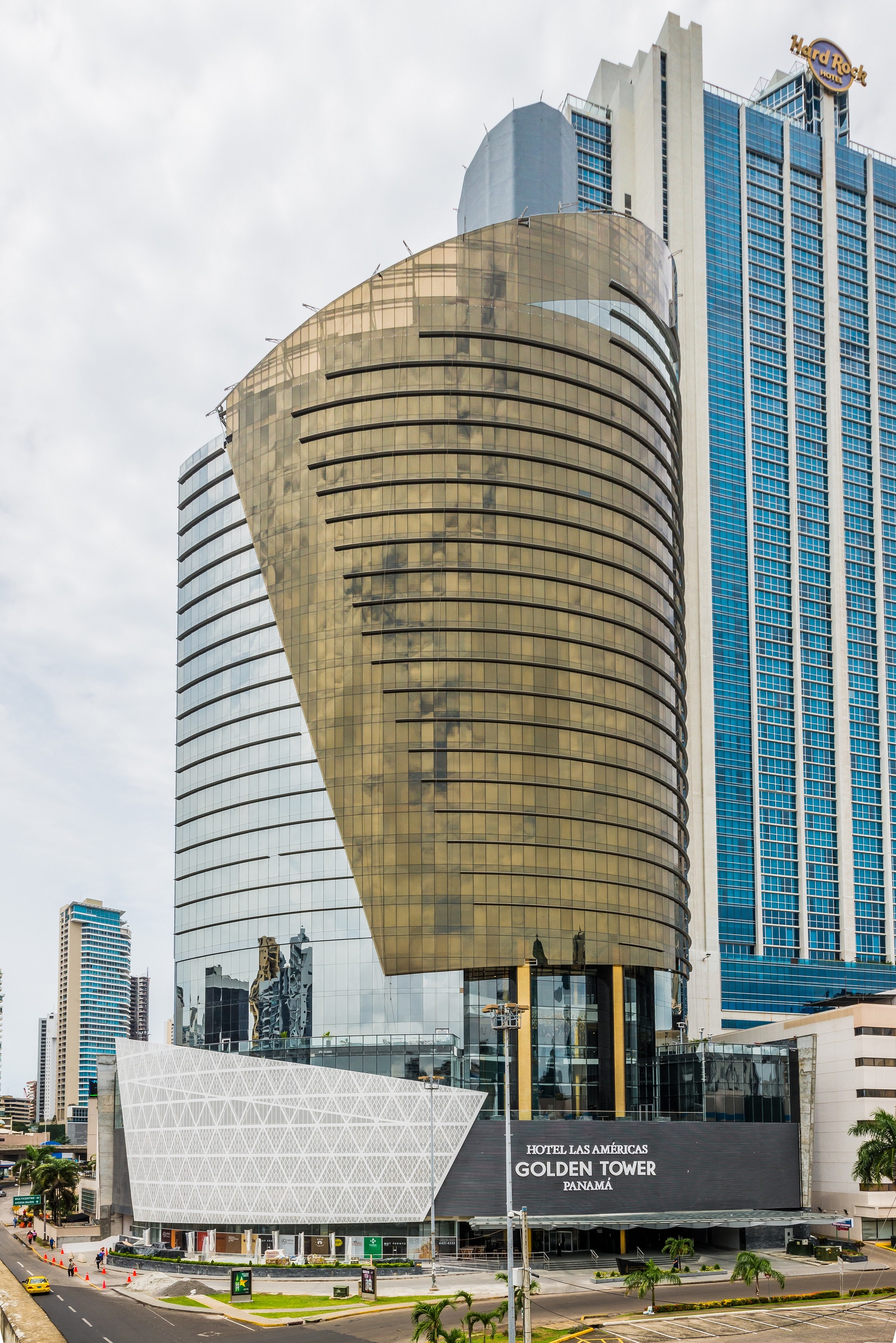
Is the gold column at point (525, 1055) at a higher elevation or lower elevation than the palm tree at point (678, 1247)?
higher

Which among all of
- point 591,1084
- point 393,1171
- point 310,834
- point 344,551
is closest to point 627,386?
point 344,551

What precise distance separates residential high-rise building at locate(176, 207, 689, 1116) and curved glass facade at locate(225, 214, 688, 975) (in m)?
0.26

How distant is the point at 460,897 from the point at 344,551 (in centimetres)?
3394

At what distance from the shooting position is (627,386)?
441ft

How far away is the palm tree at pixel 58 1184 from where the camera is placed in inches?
6102

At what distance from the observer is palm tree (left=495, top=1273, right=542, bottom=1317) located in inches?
2645

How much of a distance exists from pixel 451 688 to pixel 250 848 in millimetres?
25784

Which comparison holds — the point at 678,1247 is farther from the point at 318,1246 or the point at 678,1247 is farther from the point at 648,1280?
the point at 318,1246

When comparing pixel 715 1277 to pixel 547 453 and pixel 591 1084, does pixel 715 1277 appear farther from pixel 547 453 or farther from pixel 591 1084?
pixel 547 453

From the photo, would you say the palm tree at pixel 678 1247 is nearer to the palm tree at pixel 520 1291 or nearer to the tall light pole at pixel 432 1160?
the palm tree at pixel 520 1291

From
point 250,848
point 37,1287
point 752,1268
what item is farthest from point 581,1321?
point 250,848

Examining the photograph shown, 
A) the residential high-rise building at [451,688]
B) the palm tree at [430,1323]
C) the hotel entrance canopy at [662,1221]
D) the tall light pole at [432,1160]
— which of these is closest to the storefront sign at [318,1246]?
the tall light pole at [432,1160]

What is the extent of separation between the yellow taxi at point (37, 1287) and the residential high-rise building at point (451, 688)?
2645cm

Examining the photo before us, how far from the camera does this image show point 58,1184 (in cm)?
15650
